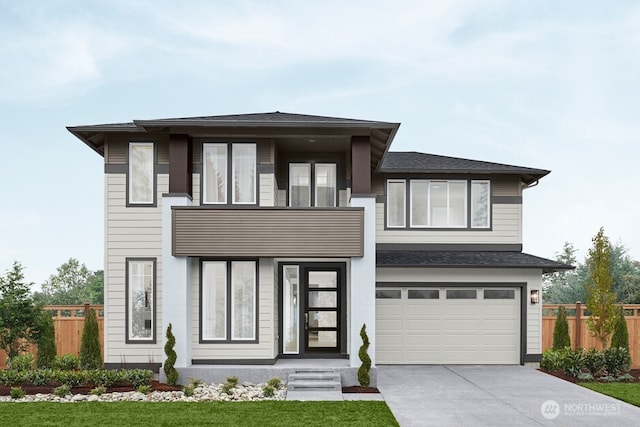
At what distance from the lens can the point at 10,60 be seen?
2205cm

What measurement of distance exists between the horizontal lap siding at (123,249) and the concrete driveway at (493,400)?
558 centimetres

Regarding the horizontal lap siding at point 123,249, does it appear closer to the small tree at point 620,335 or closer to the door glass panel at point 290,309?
the door glass panel at point 290,309

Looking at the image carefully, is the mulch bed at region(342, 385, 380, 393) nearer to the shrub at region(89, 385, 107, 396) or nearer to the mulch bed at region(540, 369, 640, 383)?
the shrub at region(89, 385, 107, 396)

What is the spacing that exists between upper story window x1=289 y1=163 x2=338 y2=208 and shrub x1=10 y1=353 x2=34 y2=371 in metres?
7.51

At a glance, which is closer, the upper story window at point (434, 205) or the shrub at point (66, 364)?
the shrub at point (66, 364)

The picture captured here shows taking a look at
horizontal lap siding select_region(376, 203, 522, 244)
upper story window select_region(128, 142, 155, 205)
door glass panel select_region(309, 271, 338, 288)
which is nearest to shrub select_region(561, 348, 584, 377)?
horizontal lap siding select_region(376, 203, 522, 244)

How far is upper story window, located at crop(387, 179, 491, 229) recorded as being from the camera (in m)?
17.7

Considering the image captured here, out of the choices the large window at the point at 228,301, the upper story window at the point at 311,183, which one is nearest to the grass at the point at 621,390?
the upper story window at the point at 311,183

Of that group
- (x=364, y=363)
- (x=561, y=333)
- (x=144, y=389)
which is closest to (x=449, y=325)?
(x=561, y=333)

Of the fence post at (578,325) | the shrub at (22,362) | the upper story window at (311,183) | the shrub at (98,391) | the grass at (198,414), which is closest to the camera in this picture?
the grass at (198,414)

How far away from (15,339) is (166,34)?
11286mm

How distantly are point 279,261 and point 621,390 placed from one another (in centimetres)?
810

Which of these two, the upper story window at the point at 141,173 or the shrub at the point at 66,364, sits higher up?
the upper story window at the point at 141,173

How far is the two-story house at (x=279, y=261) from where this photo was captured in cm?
1337
